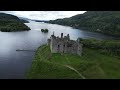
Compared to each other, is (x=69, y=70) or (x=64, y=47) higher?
(x=64, y=47)

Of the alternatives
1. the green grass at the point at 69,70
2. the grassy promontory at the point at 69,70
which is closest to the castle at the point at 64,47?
the green grass at the point at 69,70

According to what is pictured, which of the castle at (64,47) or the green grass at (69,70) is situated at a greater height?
the castle at (64,47)

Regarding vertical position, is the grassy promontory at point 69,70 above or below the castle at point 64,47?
below

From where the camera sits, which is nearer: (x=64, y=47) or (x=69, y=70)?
(x=69, y=70)

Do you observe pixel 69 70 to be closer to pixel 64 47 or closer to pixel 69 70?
pixel 69 70

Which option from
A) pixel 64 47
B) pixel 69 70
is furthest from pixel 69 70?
pixel 64 47

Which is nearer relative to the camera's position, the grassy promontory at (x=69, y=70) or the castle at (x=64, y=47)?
the grassy promontory at (x=69, y=70)

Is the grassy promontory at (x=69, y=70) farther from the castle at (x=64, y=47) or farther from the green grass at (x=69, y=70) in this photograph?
the castle at (x=64, y=47)

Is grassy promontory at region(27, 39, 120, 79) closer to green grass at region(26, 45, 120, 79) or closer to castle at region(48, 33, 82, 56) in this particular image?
green grass at region(26, 45, 120, 79)
